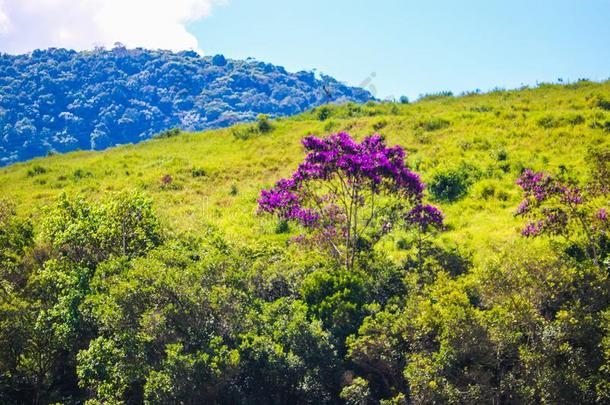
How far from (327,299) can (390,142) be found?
1956 cm

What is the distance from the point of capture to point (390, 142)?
3366 cm

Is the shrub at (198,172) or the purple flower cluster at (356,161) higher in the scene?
the shrub at (198,172)

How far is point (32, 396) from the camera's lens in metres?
16.2

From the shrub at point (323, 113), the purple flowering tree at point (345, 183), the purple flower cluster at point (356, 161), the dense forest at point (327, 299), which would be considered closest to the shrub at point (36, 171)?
the dense forest at point (327, 299)

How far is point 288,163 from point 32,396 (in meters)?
21.7

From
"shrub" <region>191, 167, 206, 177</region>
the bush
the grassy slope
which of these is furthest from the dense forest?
"shrub" <region>191, 167, 206, 177</region>

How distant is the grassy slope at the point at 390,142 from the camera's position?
23.8 metres

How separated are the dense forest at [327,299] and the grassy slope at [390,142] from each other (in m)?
0.42

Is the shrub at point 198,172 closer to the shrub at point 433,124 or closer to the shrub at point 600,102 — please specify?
the shrub at point 433,124

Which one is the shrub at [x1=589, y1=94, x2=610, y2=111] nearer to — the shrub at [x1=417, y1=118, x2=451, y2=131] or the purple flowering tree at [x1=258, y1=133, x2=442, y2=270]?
the shrub at [x1=417, y1=118, x2=451, y2=131]

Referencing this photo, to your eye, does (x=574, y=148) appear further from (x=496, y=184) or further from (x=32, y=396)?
(x=32, y=396)

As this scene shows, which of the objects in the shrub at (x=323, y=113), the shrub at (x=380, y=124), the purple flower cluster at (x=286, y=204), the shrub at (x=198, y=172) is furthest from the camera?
the shrub at (x=323, y=113)

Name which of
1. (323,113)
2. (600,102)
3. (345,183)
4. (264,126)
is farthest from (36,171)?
(600,102)

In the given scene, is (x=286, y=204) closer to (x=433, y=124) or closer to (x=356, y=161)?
(x=356, y=161)
